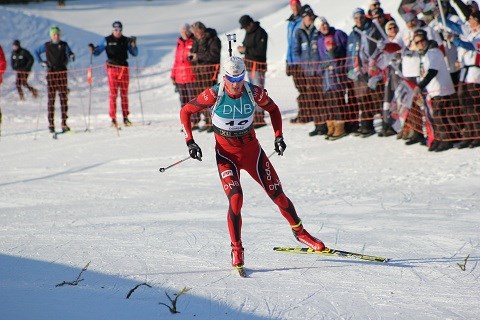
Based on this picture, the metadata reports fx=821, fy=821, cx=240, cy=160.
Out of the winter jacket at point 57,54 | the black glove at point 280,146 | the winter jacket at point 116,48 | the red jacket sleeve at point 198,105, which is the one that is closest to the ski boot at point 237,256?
the black glove at point 280,146

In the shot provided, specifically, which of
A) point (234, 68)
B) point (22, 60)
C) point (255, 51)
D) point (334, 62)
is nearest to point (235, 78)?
point (234, 68)

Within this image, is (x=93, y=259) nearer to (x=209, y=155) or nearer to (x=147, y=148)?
(x=209, y=155)

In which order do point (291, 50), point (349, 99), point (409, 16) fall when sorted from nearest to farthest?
point (409, 16)
point (349, 99)
point (291, 50)

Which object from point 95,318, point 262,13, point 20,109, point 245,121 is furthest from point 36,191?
point 262,13

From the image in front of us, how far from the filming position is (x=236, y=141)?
766 cm

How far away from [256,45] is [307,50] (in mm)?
1254

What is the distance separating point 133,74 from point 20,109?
4.81 metres

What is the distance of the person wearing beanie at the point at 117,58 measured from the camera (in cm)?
1593

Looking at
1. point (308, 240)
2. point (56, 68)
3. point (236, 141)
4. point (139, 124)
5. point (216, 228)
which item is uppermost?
point (56, 68)

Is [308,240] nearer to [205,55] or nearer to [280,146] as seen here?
[280,146]

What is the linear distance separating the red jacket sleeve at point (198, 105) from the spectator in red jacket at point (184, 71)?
7.62 meters

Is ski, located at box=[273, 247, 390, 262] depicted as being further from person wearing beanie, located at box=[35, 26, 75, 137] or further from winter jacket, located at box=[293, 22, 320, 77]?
person wearing beanie, located at box=[35, 26, 75, 137]

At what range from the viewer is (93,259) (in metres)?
7.73

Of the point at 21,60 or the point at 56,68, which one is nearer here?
the point at 56,68
